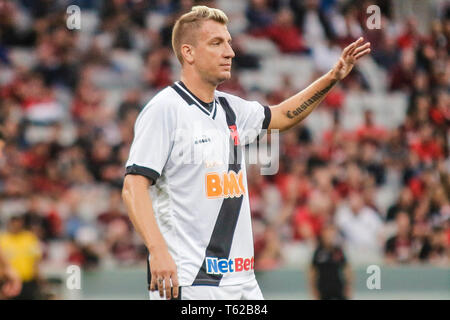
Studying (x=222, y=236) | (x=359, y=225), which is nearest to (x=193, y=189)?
(x=222, y=236)

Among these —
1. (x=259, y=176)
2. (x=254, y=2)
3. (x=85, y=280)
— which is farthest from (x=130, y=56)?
(x=85, y=280)

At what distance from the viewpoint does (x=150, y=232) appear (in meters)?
4.80

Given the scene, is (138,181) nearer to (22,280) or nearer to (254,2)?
(22,280)

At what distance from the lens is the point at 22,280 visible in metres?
9.65

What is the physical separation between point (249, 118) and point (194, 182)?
763 mm

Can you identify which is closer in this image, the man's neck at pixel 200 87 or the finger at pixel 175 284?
the finger at pixel 175 284

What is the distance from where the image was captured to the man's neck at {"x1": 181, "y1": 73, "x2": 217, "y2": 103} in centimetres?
536

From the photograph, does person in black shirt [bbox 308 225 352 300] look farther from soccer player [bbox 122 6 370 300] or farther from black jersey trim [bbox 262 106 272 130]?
soccer player [bbox 122 6 370 300]

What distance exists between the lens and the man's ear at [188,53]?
5391 millimetres

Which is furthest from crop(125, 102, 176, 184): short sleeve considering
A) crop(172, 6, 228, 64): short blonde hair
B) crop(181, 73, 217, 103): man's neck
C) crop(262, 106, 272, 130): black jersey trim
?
crop(262, 106, 272, 130): black jersey trim

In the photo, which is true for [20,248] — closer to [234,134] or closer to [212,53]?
[234,134]

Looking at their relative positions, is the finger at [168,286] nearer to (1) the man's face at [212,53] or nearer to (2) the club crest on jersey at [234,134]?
(2) the club crest on jersey at [234,134]

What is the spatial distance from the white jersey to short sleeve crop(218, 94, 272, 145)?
12.6 inches

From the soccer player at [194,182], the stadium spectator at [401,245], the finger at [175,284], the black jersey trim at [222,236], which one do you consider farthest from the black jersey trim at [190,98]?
the stadium spectator at [401,245]
